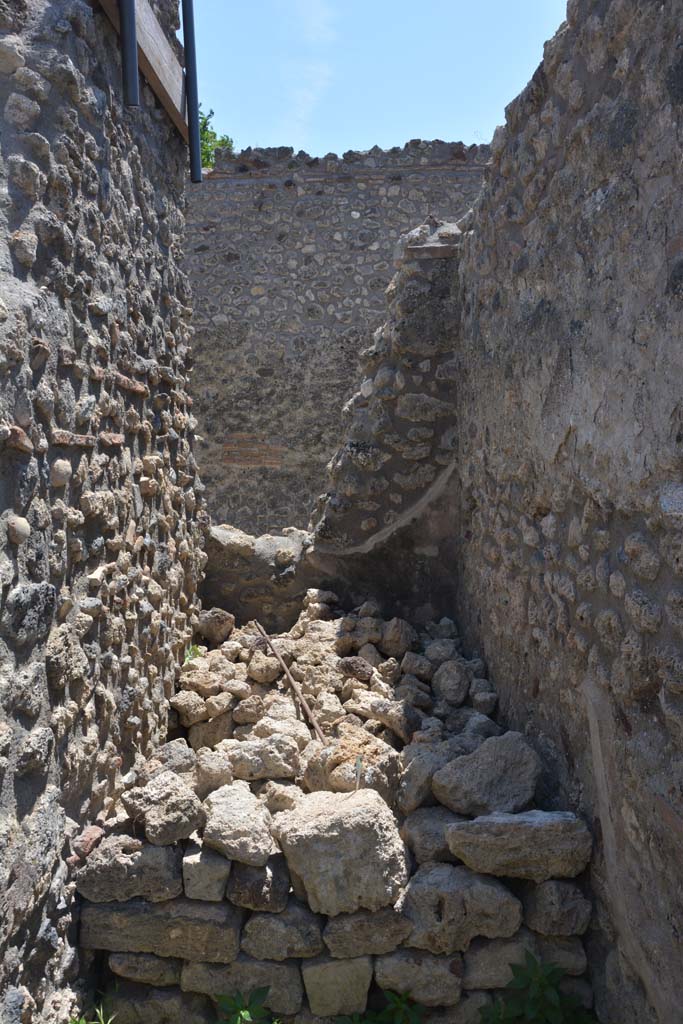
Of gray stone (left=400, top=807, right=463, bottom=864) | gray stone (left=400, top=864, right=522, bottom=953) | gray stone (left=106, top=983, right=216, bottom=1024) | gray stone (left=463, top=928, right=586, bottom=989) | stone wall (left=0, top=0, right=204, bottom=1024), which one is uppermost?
stone wall (left=0, top=0, right=204, bottom=1024)

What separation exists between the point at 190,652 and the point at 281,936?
1740 millimetres

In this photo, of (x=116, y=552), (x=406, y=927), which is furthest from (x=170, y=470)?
(x=406, y=927)

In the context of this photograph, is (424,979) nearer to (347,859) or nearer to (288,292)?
(347,859)

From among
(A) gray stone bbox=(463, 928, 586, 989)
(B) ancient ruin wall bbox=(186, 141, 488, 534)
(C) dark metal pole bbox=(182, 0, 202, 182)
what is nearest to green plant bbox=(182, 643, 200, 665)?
(A) gray stone bbox=(463, 928, 586, 989)

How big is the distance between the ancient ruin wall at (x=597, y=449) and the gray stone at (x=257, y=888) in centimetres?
94

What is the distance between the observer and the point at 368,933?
2.55 metres

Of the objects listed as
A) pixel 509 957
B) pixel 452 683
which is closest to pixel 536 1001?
pixel 509 957

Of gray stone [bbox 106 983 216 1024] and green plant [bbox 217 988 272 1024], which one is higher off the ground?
green plant [bbox 217 988 272 1024]

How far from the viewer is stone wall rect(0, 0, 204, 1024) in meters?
2.22

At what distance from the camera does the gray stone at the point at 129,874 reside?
100 inches

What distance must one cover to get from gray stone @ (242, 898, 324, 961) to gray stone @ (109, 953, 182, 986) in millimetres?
235

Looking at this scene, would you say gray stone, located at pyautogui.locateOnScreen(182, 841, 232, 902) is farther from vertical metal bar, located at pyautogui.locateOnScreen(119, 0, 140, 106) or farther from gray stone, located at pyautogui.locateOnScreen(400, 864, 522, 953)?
vertical metal bar, located at pyautogui.locateOnScreen(119, 0, 140, 106)

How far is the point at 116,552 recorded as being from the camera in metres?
3.04

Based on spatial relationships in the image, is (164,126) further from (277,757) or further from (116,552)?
(277,757)
